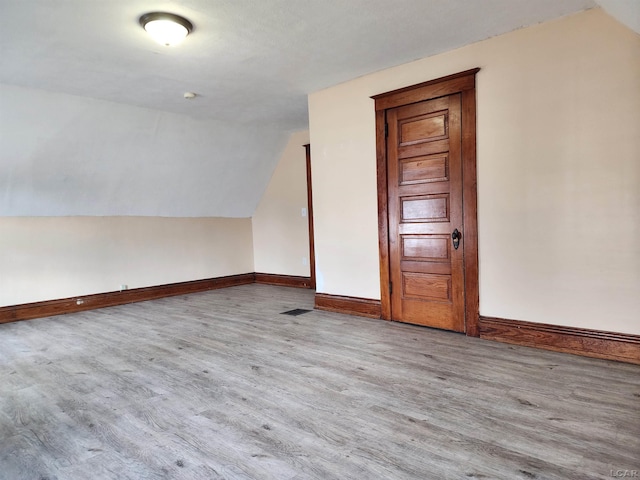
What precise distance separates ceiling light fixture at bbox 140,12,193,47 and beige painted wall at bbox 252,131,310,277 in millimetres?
3652

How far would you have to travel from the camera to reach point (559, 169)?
3047 millimetres

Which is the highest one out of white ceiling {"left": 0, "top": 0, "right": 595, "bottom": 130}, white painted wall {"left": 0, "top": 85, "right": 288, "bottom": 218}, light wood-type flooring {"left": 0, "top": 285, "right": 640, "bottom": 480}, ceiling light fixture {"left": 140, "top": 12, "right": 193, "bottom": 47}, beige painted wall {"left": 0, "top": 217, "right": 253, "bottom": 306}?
white ceiling {"left": 0, "top": 0, "right": 595, "bottom": 130}

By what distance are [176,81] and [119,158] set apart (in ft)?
5.62

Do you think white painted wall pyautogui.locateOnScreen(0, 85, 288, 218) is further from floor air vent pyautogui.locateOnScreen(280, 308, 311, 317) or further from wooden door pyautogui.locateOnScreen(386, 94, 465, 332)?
wooden door pyautogui.locateOnScreen(386, 94, 465, 332)

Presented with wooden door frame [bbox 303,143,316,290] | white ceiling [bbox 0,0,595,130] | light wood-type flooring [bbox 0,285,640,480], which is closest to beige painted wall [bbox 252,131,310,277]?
wooden door frame [bbox 303,143,316,290]

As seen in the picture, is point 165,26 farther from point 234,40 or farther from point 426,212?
point 426,212

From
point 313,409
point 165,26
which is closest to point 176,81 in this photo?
point 165,26

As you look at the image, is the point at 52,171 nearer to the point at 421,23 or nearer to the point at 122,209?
the point at 122,209

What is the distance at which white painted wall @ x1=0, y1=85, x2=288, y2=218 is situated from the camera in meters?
4.29

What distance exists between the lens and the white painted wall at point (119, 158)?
4.29 metres

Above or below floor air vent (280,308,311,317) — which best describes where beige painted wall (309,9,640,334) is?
above

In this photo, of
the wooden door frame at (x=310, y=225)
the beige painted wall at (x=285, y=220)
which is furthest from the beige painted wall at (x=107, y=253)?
the wooden door frame at (x=310, y=225)

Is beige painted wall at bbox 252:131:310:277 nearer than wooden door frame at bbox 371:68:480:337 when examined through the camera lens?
No

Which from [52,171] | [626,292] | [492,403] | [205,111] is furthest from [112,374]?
[626,292]
